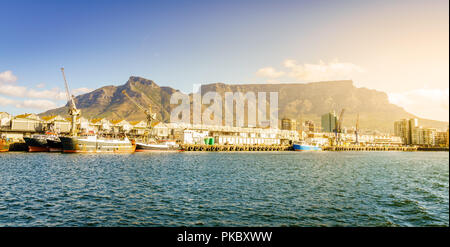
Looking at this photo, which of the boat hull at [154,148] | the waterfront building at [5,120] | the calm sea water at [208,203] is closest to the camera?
the calm sea water at [208,203]

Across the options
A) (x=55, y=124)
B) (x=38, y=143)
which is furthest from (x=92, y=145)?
(x=55, y=124)

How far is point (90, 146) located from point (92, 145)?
2.10ft

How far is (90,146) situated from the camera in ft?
257

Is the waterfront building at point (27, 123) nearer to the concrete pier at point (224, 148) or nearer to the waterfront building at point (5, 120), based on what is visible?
the waterfront building at point (5, 120)

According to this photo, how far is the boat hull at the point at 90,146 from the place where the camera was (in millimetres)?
75438

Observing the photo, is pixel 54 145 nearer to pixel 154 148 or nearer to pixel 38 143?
pixel 38 143

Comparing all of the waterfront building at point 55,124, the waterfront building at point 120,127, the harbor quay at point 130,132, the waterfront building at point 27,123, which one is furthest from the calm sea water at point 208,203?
the waterfront building at point 120,127

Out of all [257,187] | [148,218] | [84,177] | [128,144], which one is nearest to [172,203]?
[148,218]

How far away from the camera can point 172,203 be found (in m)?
19.9

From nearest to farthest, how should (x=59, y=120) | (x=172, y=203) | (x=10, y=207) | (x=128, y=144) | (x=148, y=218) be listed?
(x=148, y=218), (x=10, y=207), (x=172, y=203), (x=128, y=144), (x=59, y=120)

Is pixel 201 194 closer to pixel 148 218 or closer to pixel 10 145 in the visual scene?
pixel 148 218
